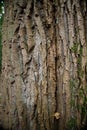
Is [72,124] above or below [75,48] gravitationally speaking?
below

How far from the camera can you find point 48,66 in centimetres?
282

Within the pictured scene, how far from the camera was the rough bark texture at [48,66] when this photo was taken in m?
2.78

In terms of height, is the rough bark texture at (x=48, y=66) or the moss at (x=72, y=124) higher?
the rough bark texture at (x=48, y=66)

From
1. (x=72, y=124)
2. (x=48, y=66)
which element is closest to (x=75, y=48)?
(x=48, y=66)

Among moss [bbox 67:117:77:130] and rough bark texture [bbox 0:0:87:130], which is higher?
rough bark texture [bbox 0:0:87:130]

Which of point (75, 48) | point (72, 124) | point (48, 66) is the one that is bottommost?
point (72, 124)

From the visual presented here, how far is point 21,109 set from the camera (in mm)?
2881

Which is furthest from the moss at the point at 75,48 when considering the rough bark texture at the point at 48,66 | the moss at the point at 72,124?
the moss at the point at 72,124

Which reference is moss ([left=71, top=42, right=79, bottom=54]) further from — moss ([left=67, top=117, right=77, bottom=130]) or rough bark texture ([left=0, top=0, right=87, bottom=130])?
moss ([left=67, top=117, right=77, bottom=130])

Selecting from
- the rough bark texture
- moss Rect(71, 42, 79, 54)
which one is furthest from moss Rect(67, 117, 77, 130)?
moss Rect(71, 42, 79, 54)

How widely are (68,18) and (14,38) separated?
813mm

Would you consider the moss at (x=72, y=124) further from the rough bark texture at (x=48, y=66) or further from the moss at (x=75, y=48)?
the moss at (x=75, y=48)

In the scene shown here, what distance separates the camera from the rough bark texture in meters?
2.78

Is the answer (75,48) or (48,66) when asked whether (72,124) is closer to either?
(48,66)
